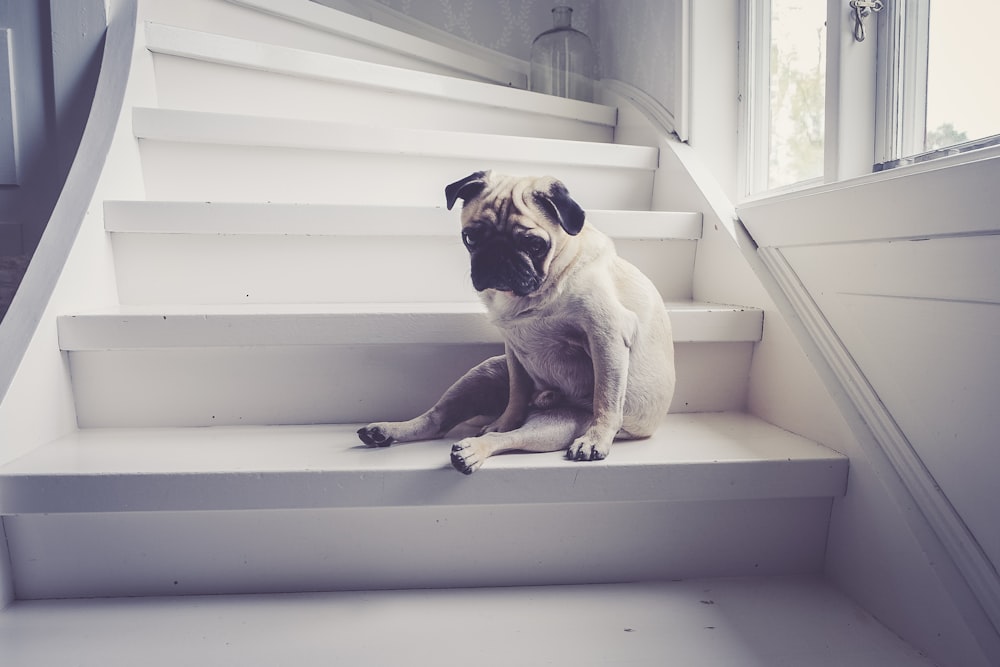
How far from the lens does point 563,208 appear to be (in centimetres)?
96

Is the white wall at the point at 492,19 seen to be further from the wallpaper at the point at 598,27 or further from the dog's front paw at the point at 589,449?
the dog's front paw at the point at 589,449

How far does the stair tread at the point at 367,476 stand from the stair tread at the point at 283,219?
0.50 metres

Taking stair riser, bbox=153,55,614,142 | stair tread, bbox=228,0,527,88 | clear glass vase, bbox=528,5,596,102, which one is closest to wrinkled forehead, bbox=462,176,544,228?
stair riser, bbox=153,55,614,142

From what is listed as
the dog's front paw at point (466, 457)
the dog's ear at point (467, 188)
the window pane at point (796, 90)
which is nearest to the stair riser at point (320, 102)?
the window pane at point (796, 90)

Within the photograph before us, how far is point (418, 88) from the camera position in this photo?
6.12 ft

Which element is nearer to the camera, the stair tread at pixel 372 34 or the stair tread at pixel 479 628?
the stair tread at pixel 479 628

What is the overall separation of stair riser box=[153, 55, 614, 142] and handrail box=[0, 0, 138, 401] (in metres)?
0.12

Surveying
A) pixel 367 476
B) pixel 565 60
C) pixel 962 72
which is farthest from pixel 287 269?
pixel 565 60

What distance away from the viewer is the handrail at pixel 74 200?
1011mm

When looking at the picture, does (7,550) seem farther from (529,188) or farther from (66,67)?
(66,67)

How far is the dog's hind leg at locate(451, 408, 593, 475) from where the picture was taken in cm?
90

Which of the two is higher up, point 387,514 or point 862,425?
point 862,425

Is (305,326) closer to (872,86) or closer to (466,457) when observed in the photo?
(466,457)

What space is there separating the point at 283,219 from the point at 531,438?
0.79 metres
